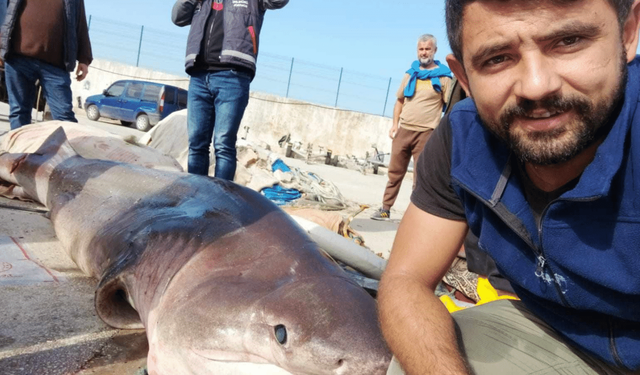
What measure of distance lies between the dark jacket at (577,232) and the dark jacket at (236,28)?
2741 mm

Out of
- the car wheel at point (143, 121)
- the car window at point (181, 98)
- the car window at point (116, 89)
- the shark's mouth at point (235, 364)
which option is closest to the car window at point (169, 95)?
the car window at point (181, 98)

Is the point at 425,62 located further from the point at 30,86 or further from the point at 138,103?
the point at 138,103

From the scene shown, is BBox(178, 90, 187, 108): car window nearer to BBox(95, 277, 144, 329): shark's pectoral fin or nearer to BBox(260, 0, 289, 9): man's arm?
BBox(260, 0, 289, 9): man's arm

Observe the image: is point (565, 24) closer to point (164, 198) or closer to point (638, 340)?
point (638, 340)

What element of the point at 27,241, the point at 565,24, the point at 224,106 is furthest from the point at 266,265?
the point at 224,106

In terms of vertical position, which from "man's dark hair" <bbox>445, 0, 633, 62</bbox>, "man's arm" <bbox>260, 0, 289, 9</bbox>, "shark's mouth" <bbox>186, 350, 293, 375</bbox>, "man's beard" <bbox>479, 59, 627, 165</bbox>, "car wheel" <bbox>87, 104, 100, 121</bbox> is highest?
"man's arm" <bbox>260, 0, 289, 9</bbox>

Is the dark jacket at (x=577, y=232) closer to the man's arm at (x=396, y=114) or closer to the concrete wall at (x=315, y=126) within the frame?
the man's arm at (x=396, y=114)

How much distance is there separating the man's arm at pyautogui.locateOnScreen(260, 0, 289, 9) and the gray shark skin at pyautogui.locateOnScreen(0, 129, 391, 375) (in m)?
1.66

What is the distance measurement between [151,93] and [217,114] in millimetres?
15001

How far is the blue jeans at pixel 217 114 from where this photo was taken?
411cm

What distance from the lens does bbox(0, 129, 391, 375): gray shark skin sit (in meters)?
1.66

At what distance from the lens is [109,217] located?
10.0 feet

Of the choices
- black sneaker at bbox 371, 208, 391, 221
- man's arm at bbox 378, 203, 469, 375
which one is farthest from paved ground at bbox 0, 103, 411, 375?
black sneaker at bbox 371, 208, 391, 221

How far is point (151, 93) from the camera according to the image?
714 inches
